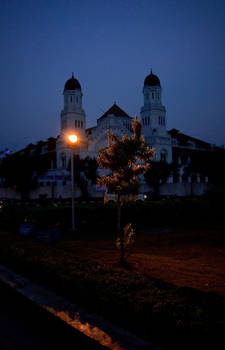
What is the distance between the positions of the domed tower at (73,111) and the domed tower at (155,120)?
13159 millimetres

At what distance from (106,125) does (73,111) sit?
28.8 ft

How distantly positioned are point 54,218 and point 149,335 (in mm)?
11078

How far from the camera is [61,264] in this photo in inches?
263

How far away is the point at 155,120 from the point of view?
60.5 metres

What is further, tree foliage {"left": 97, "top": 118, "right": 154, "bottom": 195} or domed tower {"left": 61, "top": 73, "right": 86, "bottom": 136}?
domed tower {"left": 61, "top": 73, "right": 86, "bottom": 136}

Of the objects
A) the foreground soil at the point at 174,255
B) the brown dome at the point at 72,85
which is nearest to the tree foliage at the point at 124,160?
the foreground soil at the point at 174,255

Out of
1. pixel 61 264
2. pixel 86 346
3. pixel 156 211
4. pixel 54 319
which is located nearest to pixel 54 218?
pixel 156 211

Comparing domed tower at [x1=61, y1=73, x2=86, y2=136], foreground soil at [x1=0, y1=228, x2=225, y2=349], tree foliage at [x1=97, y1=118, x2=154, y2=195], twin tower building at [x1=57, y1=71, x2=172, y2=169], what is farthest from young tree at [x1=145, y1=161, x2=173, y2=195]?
tree foliage at [x1=97, y1=118, x2=154, y2=195]

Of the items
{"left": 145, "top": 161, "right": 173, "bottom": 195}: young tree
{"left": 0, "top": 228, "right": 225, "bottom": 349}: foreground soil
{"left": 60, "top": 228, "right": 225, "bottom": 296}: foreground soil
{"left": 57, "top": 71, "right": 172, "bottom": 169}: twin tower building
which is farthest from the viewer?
{"left": 57, "top": 71, "right": 172, "bottom": 169}: twin tower building

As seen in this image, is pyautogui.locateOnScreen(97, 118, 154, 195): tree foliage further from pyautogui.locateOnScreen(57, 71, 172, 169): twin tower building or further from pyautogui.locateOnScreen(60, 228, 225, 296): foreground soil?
pyautogui.locateOnScreen(57, 71, 172, 169): twin tower building

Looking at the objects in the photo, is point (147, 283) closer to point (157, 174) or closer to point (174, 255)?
point (174, 255)

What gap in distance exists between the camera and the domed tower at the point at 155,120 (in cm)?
5825

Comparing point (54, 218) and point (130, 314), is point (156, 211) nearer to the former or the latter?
point (54, 218)

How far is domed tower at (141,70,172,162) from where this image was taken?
5825 cm
